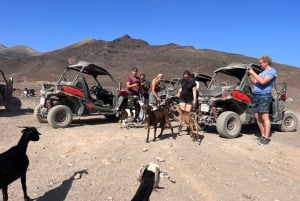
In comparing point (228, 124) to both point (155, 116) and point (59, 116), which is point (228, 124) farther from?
point (59, 116)

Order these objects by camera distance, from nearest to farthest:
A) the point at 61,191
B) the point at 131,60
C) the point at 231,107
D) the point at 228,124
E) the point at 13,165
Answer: the point at 13,165 → the point at 61,191 → the point at 228,124 → the point at 231,107 → the point at 131,60

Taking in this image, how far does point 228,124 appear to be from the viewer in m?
10.2

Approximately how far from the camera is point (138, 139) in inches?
363

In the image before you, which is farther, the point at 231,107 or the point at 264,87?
the point at 231,107

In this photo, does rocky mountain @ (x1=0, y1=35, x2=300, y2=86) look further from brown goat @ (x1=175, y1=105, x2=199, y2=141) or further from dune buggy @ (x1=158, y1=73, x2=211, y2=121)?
brown goat @ (x1=175, y1=105, x2=199, y2=141)

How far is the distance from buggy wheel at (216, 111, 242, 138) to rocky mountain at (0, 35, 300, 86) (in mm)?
35855

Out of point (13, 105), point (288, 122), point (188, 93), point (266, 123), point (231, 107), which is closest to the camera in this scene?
point (266, 123)

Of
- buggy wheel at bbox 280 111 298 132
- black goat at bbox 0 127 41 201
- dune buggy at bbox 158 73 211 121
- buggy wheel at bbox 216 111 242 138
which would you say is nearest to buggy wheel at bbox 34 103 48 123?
dune buggy at bbox 158 73 211 121

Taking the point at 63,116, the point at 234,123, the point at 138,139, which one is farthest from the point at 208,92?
the point at 63,116

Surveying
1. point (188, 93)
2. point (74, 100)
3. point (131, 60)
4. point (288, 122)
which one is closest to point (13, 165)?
point (188, 93)

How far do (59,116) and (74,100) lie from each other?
0.74 metres

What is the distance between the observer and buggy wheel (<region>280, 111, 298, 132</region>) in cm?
1184

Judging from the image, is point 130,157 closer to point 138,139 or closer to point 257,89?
point 138,139

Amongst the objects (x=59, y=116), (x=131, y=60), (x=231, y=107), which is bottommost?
(x=59, y=116)
